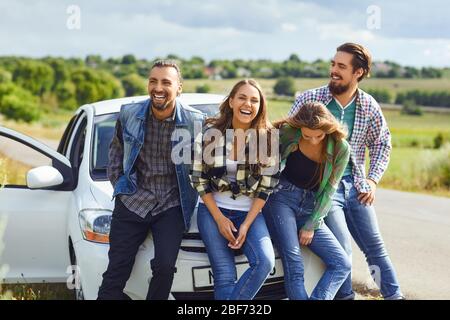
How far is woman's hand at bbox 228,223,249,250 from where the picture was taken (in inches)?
173

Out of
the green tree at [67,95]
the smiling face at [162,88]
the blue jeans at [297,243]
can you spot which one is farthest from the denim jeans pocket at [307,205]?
the green tree at [67,95]

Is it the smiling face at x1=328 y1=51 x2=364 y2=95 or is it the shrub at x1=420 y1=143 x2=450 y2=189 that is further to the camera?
the shrub at x1=420 y1=143 x2=450 y2=189

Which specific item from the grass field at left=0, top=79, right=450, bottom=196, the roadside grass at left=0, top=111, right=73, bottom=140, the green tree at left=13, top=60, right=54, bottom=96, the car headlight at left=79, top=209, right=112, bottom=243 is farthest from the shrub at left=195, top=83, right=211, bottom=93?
the car headlight at left=79, top=209, right=112, bottom=243

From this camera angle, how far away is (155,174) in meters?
4.55

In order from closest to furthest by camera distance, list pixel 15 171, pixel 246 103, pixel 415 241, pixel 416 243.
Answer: pixel 246 103
pixel 416 243
pixel 415 241
pixel 15 171

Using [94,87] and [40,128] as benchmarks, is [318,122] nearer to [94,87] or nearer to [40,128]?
[40,128]

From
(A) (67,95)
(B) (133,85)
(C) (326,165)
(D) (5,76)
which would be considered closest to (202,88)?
(A) (67,95)

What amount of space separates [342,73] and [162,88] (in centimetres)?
133

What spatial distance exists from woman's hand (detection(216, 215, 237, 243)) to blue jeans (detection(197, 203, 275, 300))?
3 centimetres

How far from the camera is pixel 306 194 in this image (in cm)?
469

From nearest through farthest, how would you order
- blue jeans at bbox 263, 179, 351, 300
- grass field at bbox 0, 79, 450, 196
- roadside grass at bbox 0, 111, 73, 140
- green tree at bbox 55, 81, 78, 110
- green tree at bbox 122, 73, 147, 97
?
blue jeans at bbox 263, 179, 351, 300 < grass field at bbox 0, 79, 450, 196 < roadside grass at bbox 0, 111, 73, 140 < green tree at bbox 55, 81, 78, 110 < green tree at bbox 122, 73, 147, 97

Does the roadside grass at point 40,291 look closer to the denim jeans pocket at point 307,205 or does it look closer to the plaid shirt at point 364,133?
the denim jeans pocket at point 307,205

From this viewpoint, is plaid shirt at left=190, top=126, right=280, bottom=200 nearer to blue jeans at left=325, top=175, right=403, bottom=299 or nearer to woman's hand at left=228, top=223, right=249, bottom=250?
woman's hand at left=228, top=223, right=249, bottom=250

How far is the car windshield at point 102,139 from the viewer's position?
538 centimetres
